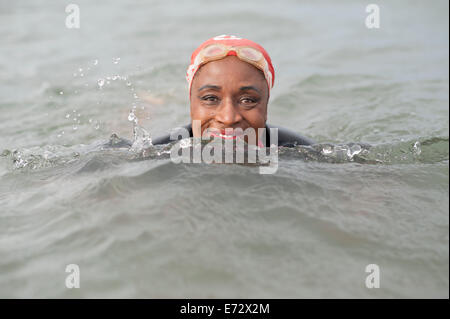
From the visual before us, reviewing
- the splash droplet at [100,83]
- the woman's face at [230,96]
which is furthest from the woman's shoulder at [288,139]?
the splash droplet at [100,83]

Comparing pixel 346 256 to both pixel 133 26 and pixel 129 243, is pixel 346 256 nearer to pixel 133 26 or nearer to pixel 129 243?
pixel 129 243

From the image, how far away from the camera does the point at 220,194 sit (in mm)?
3340

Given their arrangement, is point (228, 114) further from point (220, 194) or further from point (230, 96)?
point (220, 194)

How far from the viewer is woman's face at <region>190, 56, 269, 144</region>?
432 centimetres

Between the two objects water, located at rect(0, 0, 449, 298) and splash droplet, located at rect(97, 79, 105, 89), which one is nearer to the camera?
water, located at rect(0, 0, 449, 298)

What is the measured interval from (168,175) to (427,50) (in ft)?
25.8

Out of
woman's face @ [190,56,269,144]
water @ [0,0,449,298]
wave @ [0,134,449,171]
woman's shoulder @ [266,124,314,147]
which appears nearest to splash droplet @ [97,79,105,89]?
water @ [0,0,449,298]

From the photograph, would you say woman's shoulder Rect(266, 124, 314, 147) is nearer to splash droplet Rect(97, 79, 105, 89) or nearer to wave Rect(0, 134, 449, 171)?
wave Rect(0, 134, 449, 171)

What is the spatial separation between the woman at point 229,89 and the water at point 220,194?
432 mm

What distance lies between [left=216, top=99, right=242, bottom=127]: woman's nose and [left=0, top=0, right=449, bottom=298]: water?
0.53 meters

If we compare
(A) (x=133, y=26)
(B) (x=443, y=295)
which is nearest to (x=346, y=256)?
(B) (x=443, y=295)

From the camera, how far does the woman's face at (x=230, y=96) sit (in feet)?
14.2

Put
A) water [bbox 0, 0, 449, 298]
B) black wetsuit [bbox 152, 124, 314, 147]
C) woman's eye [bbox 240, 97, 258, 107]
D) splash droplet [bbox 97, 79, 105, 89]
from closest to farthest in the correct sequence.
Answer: water [bbox 0, 0, 449, 298] → woman's eye [bbox 240, 97, 258, 107] → black wetsuit [bbox 152, 124, 314, 147] → splash droplet [bbox 97, 79, 105, 89]

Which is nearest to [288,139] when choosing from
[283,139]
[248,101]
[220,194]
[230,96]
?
[283,139]
